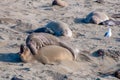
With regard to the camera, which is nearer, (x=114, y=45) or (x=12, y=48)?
(x=12, y=48)

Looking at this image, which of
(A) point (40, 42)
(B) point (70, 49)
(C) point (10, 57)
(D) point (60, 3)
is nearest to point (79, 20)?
(D) point (60, 3)

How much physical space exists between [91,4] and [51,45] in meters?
4.23

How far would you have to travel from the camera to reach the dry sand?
5336 mm

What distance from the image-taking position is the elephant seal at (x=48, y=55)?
18.4ft

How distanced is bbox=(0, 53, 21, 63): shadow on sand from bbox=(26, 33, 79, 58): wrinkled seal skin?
0.83 ft

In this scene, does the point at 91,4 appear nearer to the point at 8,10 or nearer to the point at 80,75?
the point at 8,10

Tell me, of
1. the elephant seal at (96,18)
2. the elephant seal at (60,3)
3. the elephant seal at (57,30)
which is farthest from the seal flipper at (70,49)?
the elephant seal at (60,3)

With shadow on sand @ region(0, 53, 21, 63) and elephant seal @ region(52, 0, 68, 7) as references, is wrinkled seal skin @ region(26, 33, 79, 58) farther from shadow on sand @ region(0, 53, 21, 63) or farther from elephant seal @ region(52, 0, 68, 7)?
elephant seal @ region(52, 0, 68, 7)

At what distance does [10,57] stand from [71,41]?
1445 mm

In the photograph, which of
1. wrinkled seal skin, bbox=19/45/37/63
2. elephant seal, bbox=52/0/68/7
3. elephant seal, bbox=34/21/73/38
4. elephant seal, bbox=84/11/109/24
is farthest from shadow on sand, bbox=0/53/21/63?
elephant seal, bbox=52/0/68/7

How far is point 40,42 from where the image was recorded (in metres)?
5.80

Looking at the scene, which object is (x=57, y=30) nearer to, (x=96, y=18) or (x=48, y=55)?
(x=96, y=18)

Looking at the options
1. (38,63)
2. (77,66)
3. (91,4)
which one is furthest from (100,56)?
(91,4)

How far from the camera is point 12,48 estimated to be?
Answer: 624cm
